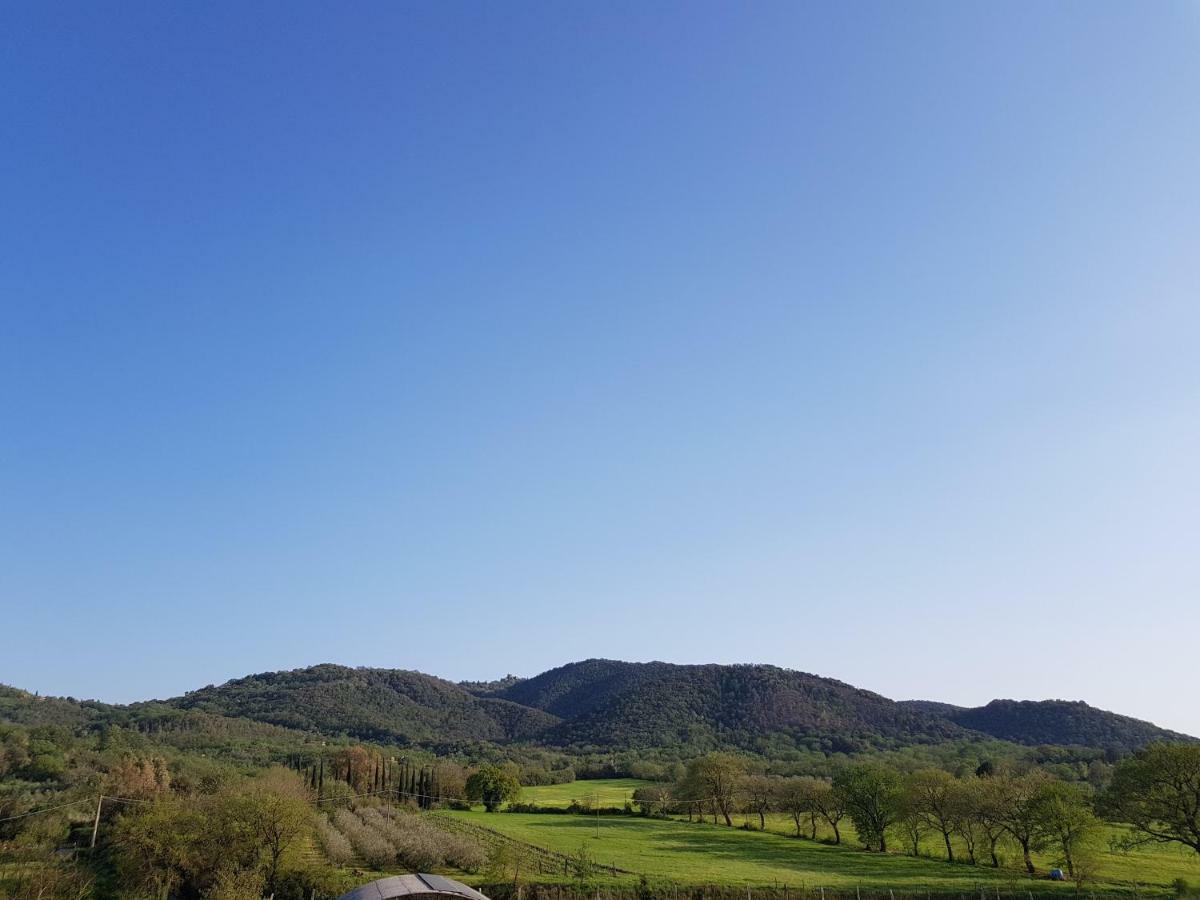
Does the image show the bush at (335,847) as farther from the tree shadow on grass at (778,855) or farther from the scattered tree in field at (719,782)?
the scattered tree in field at (719,782)

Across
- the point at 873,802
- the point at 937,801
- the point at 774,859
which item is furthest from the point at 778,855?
the point at 937,801

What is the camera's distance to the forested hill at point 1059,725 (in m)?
156

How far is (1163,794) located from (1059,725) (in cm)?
13970

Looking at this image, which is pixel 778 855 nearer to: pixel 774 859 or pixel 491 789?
pixel 774 859

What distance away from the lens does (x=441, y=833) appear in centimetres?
5650

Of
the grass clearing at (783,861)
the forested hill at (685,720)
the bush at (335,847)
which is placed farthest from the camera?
the forested hill at (685,720)

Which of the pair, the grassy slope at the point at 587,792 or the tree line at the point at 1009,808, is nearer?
the tree line at the point at 1009,808

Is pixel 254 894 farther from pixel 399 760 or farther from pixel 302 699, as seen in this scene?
pixel 302 699

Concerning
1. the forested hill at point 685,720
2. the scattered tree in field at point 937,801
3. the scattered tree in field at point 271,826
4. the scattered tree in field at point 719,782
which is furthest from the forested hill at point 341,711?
the scattered tree in field at point 271,826

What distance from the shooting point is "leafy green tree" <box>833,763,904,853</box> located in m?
65.3

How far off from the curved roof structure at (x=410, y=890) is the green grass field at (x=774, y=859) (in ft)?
59.8

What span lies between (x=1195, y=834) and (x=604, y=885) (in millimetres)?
36972

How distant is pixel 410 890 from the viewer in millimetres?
28250

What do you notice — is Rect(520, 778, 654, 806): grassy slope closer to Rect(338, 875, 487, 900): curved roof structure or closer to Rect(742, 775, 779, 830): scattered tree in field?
Rect(742, 775, 779, 830): scattered tree in field
